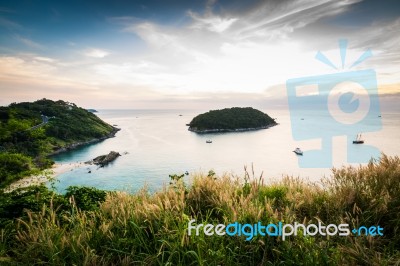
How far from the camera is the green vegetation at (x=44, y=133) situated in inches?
1923

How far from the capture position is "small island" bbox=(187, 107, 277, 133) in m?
173

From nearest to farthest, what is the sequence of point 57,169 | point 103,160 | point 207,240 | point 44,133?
point 207,240
point 44,133
point 57,169
point 103,160

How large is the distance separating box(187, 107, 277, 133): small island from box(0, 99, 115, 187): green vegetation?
64.5 m

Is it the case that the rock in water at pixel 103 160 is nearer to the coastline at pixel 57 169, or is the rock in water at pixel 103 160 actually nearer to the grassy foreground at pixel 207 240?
the coastline at pixel 57 169

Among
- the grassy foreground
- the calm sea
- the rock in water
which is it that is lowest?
the calm sea

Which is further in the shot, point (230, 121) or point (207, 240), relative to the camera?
point (230, 121)

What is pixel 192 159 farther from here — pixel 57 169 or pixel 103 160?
pixel 57 169

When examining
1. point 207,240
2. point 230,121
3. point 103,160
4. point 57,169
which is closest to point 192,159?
point 103,160

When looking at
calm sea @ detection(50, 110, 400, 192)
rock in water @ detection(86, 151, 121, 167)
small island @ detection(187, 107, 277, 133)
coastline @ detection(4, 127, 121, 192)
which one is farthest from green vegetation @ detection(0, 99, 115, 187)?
small island @ detection(187, 107, 277, 133)

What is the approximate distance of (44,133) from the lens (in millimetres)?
76375

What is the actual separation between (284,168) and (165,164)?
146ft

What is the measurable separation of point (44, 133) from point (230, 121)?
12281 centimetres

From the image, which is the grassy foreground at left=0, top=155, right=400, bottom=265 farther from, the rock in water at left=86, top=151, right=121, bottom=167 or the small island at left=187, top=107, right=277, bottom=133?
the small island at left=187, top=107, right=277, bottom=133

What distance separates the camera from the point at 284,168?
3457 inches
